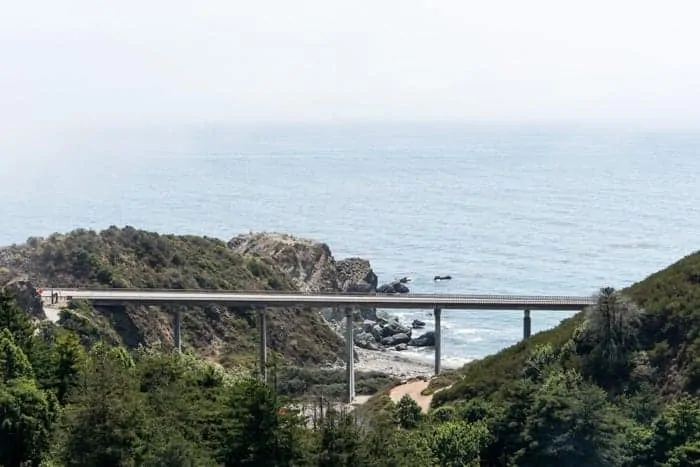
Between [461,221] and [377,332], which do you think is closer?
[377,332]

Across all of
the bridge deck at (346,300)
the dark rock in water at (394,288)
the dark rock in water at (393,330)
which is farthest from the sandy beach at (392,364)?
the dark rock in water at (394,288)

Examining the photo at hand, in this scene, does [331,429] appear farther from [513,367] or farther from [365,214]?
[365,214]

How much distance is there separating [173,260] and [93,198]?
97949mm

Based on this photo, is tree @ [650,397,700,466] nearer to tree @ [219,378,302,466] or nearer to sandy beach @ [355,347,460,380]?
tree @ [219,378,302,466]

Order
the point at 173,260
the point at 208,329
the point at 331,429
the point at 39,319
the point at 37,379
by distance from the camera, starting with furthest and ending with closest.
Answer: the point at 173,260 → the point at 208,329 → the point at 39,319 → the point at 37,379 → the point at 331,429

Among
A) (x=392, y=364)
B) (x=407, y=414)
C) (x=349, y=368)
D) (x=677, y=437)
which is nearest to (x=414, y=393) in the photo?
(x=407, y=414)

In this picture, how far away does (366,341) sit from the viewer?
87125 mm

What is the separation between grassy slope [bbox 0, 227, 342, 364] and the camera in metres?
71.4

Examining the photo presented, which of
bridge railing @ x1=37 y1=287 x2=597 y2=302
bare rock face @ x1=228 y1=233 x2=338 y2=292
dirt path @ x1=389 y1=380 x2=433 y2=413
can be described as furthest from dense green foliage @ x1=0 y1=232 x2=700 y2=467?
bare rock face @ x1=228 y1=233 x2=338 y2=292

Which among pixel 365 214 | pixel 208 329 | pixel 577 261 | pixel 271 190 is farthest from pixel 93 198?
pixel 208 329

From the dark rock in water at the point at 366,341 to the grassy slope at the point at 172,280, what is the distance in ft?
12.3

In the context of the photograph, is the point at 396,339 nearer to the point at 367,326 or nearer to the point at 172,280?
the point at 367,326

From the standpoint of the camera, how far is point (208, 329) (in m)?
75.6

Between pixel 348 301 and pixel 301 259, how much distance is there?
3073cm
